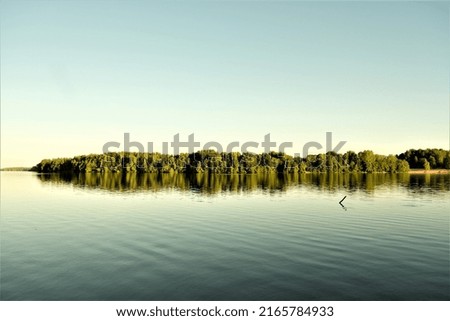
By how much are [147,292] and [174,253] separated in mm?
9054

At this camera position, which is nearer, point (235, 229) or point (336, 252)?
point (336, 252)

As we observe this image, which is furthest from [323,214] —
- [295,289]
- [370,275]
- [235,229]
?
[295,289]

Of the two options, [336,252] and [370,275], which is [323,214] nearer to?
[336,252]

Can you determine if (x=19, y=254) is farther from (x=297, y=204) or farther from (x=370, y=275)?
(x=297, y=204)

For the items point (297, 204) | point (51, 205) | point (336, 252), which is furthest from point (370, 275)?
point (51, 205)

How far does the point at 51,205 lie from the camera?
65000 mm

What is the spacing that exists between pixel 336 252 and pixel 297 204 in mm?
35026

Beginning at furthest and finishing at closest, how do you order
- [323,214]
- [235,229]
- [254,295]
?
[323,214]
[235,229]
[254,295]

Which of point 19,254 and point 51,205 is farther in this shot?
point 51,205
